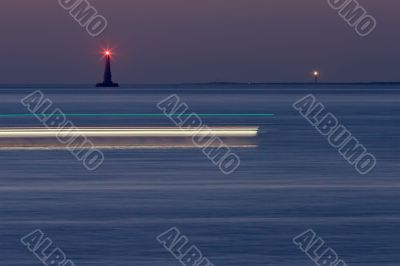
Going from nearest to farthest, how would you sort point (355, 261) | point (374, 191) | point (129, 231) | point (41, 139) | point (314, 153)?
point (355, 261) → point (129, 231) → point (374, 191) → point (314, 153) → point (41, 139)

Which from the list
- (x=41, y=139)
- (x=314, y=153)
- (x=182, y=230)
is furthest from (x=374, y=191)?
(x=41, y=139)

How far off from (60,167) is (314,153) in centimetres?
830

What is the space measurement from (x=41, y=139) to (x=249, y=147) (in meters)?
7.69

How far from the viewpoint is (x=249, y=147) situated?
118 feet

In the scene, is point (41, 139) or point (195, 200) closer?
point (195, 200)

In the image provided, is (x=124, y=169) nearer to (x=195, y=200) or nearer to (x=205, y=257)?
(x=195, y=200)

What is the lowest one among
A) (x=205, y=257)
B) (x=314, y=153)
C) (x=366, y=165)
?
(x=205, y=257)

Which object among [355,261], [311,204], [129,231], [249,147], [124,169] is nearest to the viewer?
[355,261]

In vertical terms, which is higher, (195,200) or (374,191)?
(374,191)

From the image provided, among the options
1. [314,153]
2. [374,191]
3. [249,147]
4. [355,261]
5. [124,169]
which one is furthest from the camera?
[249,147]

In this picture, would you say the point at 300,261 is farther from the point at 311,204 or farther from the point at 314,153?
the point at 314,153

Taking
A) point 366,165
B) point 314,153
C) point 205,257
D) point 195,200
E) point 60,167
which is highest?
point 314,153

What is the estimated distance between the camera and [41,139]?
40500 mm

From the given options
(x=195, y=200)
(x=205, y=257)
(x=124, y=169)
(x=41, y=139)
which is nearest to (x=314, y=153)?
(x=124, y=169)
